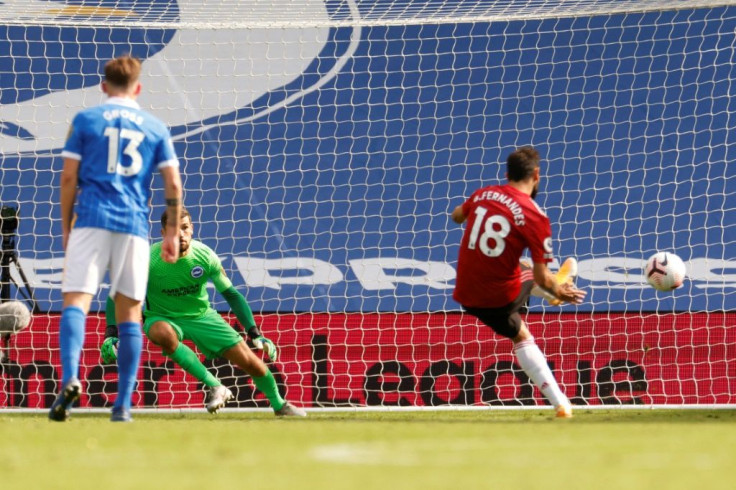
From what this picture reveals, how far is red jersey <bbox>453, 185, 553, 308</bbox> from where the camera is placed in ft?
20.6

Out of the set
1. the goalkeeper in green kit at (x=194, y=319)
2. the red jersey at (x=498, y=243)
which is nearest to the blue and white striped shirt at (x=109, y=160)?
the red jersey at (x=498, y=243)

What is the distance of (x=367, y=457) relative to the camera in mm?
3418

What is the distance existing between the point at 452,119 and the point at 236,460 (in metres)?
8.62

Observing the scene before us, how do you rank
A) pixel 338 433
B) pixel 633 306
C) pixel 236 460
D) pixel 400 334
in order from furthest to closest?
1. pixel 633 306
2. pixel 400 334
3. pixel 338 433
4. pixel 236 460

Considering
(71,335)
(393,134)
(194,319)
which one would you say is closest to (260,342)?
(194,319)

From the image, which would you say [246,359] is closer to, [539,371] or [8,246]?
[539,371]

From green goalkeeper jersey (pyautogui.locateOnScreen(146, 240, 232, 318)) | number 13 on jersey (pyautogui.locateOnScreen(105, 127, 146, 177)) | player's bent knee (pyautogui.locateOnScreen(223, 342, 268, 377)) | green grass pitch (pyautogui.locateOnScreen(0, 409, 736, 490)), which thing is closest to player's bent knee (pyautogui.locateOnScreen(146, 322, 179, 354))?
green goalkeeper jersey (pyautogui.locateOnScreen(146, 240, 232, 318))

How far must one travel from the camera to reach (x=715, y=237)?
11.3 meters

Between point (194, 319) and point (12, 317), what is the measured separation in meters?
1.81

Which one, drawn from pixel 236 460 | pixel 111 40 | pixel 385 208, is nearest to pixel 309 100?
pixel 385 208

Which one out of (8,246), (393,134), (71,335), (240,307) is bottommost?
(71,335)

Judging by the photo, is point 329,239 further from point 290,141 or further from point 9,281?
point 9,281

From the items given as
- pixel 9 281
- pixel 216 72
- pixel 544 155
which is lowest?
pixel 9 281

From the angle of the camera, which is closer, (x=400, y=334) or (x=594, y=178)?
(x=400, y=334)
